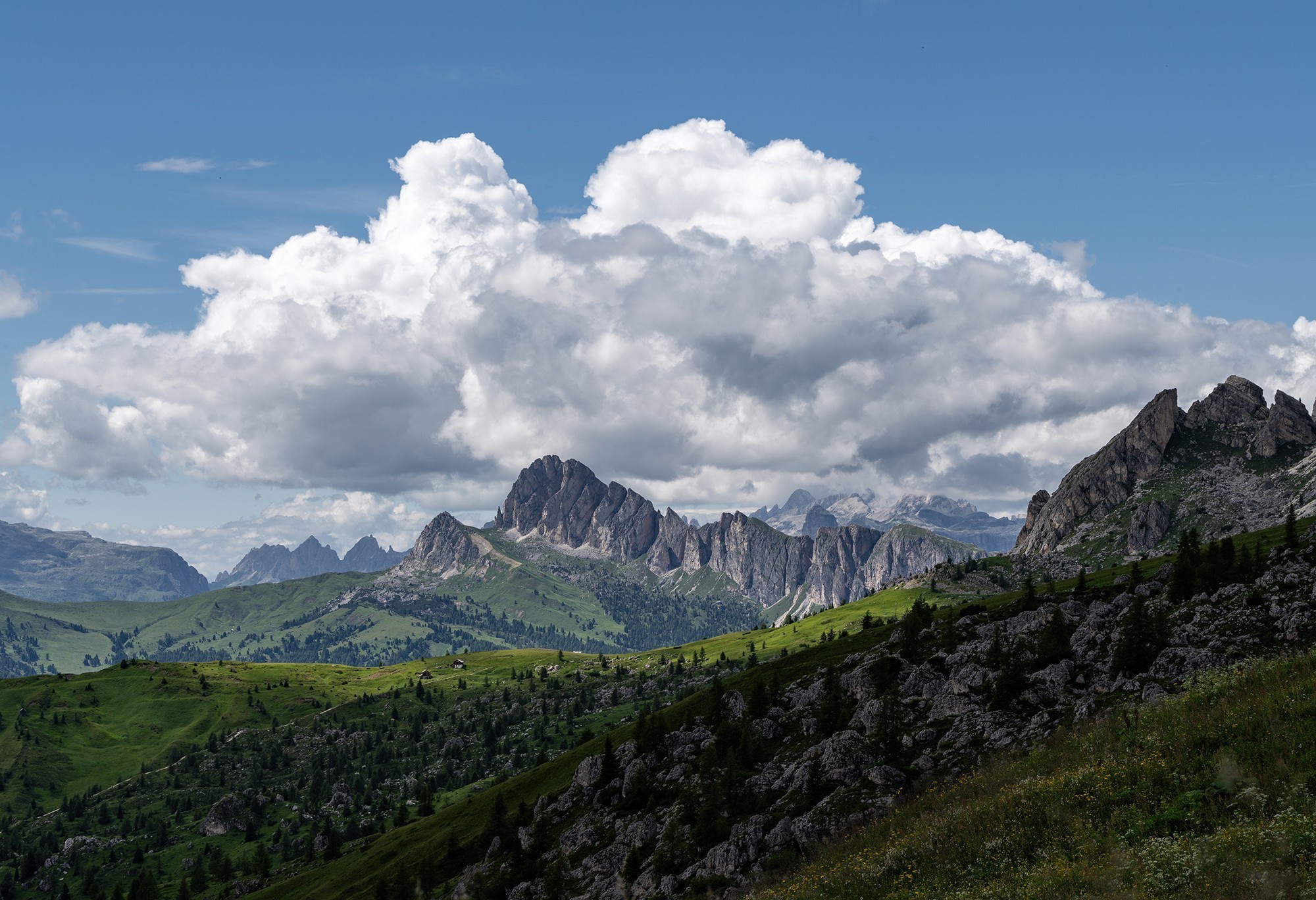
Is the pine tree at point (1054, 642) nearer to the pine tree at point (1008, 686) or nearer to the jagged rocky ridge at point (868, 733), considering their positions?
the jagged rocky ridge at point (868, 733)

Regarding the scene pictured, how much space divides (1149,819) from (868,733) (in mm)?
60392

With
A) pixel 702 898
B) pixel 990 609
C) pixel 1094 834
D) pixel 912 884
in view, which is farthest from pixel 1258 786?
pixel 990 609

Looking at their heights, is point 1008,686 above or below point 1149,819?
below

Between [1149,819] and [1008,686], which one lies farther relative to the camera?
[1008,686]

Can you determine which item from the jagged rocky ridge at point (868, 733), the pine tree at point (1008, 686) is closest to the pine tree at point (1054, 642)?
the jagged rocky ridge at point (868, 733)

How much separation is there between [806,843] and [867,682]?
3831 centimetres

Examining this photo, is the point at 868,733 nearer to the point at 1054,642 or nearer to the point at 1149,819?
the point at 1054,642

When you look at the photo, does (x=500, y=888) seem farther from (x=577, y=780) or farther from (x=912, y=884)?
(x=912, y=884)

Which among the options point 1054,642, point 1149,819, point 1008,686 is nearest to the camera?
point 1149,819

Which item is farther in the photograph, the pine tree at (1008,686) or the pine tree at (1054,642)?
the pine tree at (1054,642)

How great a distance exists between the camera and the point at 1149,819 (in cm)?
3281

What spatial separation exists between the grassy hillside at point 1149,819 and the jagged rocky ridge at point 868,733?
2603 centimetres

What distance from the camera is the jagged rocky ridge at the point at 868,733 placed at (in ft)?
→ 248

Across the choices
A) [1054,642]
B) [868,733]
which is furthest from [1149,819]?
[1054,642]
